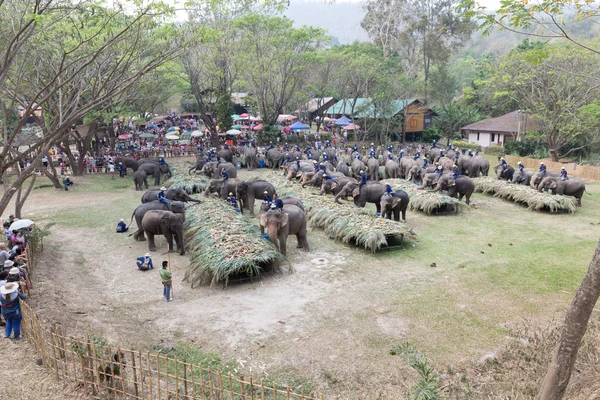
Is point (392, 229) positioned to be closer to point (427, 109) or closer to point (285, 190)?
point (285, 190)

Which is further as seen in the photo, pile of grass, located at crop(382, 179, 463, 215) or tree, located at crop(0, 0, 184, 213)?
pile of grass, located at crop(382, 179, 463, 215)

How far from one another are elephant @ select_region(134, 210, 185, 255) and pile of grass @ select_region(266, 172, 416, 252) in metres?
4.42

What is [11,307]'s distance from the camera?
23.0ft

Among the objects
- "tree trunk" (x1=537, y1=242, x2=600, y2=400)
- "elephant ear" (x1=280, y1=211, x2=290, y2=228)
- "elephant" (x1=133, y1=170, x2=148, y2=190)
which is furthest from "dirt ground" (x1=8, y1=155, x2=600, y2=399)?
"elephant" (x1=133, y1=170, x2=148, y2=190)

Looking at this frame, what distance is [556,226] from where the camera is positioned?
50.5 feet

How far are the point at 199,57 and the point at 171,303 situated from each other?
22.7 meters

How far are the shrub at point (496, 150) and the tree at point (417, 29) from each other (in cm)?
1445

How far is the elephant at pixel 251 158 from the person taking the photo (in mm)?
27703

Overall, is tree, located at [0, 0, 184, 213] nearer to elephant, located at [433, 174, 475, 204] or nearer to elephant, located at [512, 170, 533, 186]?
elephant, located at [433, 174, 475, 204]

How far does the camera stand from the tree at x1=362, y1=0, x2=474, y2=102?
50156 mm

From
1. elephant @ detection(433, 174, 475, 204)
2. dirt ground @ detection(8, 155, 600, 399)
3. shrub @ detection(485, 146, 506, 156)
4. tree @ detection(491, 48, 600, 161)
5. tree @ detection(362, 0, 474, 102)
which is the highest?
tree @ detection(362, 0, 474, 102)

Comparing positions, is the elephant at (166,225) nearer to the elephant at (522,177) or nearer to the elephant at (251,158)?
the elephant at (251,158)


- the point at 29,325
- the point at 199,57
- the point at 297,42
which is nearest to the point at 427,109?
the point at 297,42

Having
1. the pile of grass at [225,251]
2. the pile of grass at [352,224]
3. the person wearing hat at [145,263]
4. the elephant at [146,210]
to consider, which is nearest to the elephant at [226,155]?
the pile of grass at [352,224]
